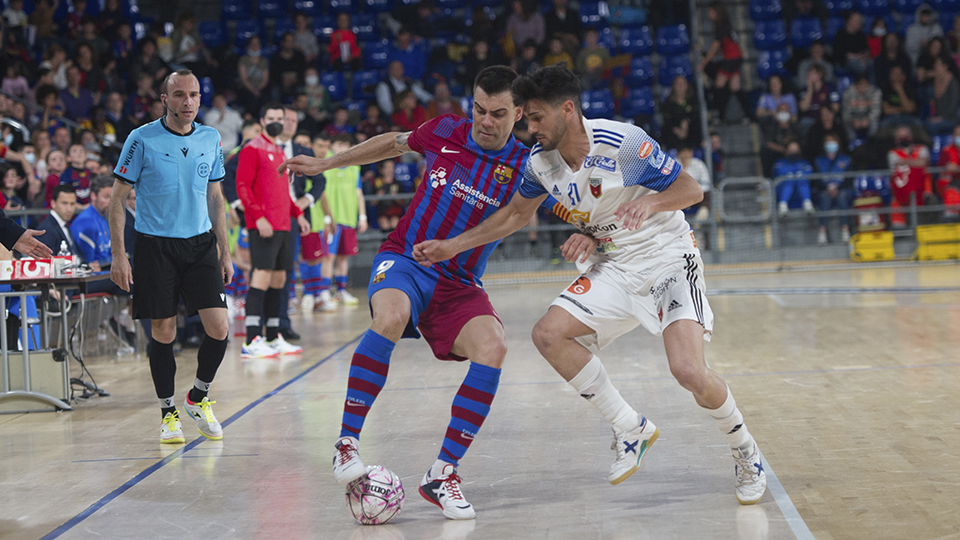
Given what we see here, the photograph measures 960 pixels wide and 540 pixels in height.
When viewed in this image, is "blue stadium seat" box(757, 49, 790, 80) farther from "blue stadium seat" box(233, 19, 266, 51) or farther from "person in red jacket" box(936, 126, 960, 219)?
"blue stadium seat" box(233, 19, 266, 51)

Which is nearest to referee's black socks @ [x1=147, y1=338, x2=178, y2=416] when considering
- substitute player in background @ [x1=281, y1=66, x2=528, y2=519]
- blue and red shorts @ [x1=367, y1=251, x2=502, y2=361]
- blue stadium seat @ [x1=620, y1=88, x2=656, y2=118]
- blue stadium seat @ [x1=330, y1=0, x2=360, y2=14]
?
substitute player in background @ [x1=281, y1=66, x2=528, y2=519]

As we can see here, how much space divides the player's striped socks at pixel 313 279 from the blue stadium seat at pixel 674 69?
29.4 ft

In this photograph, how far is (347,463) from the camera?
11.3 ft

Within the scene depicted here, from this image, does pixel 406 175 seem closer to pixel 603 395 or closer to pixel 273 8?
pixel 273 8

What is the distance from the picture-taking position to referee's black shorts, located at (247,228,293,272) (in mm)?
7863

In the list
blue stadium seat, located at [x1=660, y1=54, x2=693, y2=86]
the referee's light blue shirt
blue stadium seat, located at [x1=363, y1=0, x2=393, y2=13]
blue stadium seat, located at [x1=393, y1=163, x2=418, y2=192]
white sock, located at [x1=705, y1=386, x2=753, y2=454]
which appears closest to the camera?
white sock, located at [x1=705, y1=386, x2=753, y2=454]

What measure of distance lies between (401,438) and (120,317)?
5213 millimetres

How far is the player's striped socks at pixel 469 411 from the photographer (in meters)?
3.58

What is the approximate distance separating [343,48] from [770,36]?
857 centimetres

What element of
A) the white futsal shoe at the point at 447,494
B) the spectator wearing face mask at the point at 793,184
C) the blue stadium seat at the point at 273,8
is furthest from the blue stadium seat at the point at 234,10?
the white futsal shoe at the point at 447,494

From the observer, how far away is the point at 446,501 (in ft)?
11.3

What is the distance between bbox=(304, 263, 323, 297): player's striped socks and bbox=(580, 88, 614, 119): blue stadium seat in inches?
284

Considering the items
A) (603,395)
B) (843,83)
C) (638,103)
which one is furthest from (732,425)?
(843,83)

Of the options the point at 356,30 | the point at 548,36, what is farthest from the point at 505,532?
the point at 356,30
